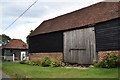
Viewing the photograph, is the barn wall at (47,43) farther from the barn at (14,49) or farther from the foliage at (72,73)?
the barn at (14,49)

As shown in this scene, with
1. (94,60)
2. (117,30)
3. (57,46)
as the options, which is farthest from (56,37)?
(117,30)

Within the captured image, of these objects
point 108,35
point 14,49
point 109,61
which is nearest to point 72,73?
point 109,61

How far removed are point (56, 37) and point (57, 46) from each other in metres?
1.33

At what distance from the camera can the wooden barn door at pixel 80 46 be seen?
2744 cm

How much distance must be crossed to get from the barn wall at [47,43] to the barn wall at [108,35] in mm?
8109

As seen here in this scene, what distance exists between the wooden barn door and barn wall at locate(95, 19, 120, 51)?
93 centimetres

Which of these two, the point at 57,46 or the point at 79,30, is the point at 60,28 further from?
the point at 79,30

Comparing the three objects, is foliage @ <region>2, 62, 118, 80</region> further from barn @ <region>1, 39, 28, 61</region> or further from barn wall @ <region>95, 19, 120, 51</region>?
barn @ <region>1, 39, 28, 61</region>

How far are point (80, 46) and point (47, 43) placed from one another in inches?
361

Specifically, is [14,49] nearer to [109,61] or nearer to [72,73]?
[109,61]

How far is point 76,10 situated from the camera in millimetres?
35625

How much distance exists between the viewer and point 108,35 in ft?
82.5

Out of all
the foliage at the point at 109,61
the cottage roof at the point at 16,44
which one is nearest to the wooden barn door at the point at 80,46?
the foliage at the point at 109,61

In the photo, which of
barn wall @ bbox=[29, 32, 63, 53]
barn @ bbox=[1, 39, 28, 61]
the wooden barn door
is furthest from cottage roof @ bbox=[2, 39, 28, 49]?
the wooden barn door
